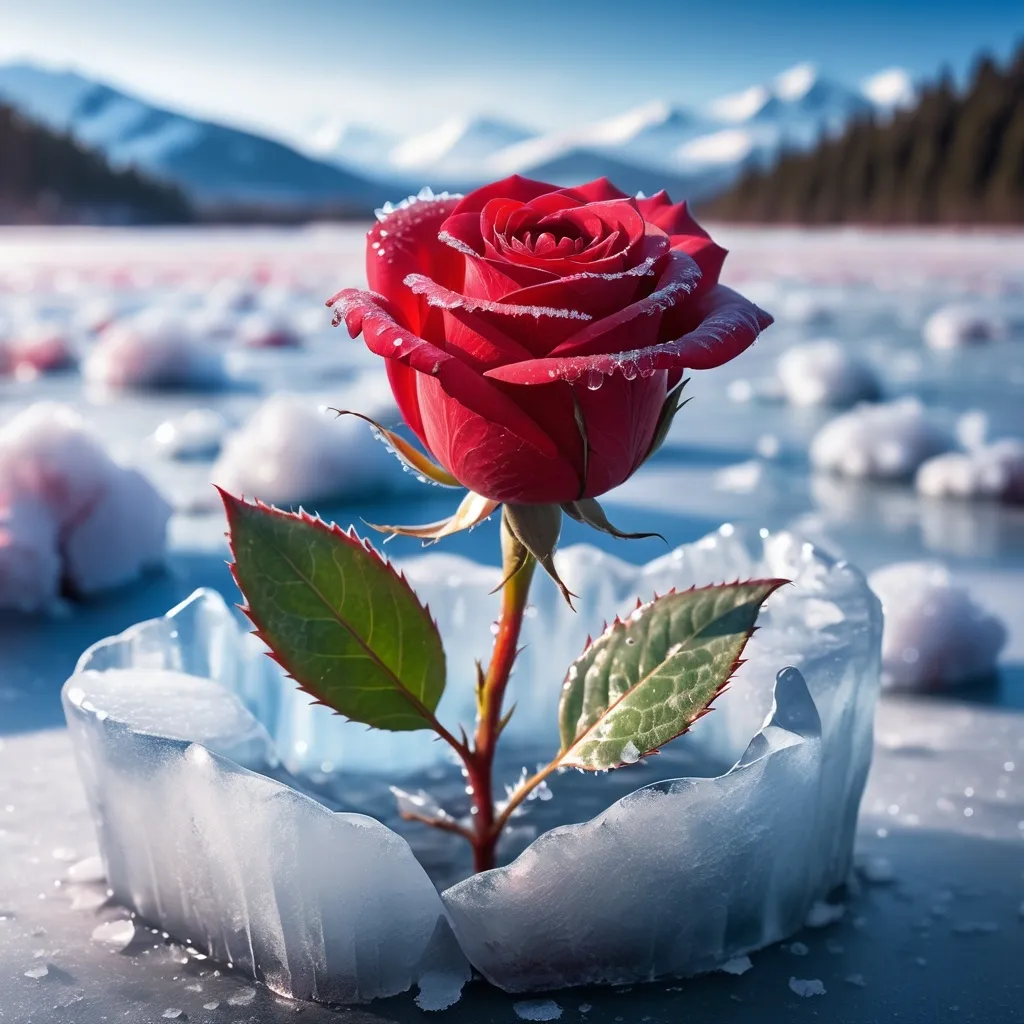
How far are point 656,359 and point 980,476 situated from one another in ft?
5.44

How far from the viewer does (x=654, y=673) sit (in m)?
0.70

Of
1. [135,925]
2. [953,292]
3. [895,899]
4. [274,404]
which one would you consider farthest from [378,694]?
[953,292]

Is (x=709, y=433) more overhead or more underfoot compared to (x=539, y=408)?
more underfoot

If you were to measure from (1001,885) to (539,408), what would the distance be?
55 centimetres

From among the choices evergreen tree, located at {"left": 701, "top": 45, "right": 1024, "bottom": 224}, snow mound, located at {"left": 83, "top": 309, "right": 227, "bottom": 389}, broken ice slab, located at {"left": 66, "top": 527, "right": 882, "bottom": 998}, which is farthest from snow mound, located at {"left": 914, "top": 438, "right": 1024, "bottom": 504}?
evergreen tree, located at {"left": 701, "top": 45, "right": 1024, "bottom": 224}

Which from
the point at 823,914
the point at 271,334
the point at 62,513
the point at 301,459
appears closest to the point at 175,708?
the point at 823,914

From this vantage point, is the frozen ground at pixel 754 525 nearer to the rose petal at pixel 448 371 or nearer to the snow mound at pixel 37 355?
the snow mound at pixel 37 355

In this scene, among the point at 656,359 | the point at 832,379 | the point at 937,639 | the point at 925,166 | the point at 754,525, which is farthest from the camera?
the point at 925,166

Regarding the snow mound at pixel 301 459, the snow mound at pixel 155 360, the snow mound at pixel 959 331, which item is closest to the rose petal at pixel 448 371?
the snow mound at pixel 301 459

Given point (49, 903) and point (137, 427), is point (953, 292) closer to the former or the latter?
point (137, 427)

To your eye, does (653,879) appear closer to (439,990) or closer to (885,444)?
(439,990)

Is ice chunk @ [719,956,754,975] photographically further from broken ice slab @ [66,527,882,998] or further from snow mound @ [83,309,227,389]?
snow mound @ [83,309,227,389]

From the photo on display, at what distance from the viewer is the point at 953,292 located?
307 inches

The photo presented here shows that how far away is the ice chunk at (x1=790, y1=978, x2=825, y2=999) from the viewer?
73 centimetres
